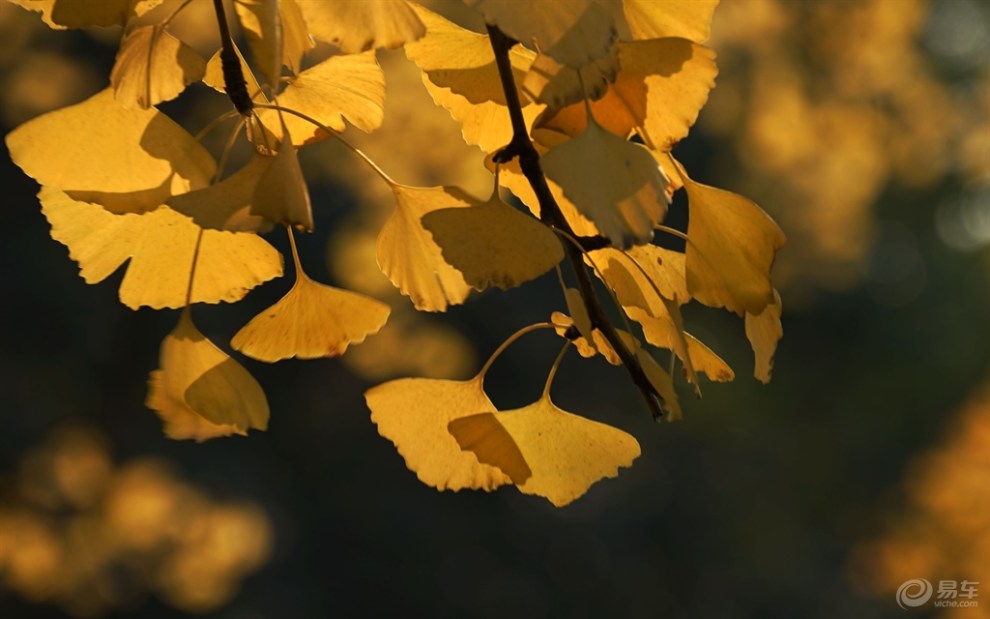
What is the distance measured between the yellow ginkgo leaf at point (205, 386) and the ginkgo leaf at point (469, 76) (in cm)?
8

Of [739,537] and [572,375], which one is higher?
[572,375]

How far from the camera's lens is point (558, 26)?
0.67ft

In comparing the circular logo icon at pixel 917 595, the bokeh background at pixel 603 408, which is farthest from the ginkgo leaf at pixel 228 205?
the circular logo icon at pixel 917 595

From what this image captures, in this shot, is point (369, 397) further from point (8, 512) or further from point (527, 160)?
point (8, 512)

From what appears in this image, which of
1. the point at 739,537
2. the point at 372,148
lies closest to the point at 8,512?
the point at 372,148

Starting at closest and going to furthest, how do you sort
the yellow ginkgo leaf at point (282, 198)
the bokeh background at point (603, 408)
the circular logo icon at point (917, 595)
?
the yellow ginkgo leaf at point (282, 198)
the bokeh background at point (603, 408)
the circular logo icon at point (917, 595)

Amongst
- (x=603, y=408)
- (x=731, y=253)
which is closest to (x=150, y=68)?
(x=731, y=253)

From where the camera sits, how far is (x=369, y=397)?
30 cm

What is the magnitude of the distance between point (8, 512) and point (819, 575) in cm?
277

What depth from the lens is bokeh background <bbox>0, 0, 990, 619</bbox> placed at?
209 cm

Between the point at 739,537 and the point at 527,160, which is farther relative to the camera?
the point at 739,537

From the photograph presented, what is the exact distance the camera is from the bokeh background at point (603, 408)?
209cm

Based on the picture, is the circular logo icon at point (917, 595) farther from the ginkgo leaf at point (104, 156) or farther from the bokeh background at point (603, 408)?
the ginkgo leaf at point (104, 156)

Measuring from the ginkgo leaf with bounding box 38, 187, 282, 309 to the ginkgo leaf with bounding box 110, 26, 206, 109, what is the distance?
0.14 ft
